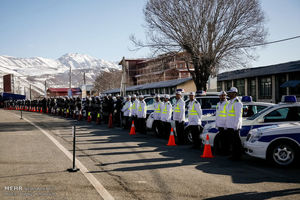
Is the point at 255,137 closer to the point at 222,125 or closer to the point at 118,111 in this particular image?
the point at 222,125

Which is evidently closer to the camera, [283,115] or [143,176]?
[143,176]

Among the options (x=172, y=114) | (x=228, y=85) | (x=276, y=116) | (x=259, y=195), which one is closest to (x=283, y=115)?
(x=276, y=116)

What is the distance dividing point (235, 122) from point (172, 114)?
6411 mm

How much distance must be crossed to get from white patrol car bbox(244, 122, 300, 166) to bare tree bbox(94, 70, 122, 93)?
92.8 meters

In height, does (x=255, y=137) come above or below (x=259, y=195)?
above

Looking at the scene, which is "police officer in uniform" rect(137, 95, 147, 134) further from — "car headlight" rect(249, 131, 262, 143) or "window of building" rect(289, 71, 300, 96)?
"window of building" rect(289, 71, 300, 96)

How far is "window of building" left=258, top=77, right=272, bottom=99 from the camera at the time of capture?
3497 centimetres

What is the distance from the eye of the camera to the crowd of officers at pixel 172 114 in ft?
30.0

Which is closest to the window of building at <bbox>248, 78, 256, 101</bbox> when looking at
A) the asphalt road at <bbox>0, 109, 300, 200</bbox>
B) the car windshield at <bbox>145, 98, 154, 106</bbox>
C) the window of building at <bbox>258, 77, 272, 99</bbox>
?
the window of building at <bbox>258, 77, 272, 99</bbox>

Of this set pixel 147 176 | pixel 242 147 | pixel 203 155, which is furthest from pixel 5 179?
pixel 242 147

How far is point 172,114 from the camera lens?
15336 millimetres

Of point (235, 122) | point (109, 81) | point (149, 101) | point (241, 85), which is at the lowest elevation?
point (235, 122)

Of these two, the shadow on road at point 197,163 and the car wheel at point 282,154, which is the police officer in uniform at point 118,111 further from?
the car wheel at point 282,154

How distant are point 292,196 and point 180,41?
69.5 ft
